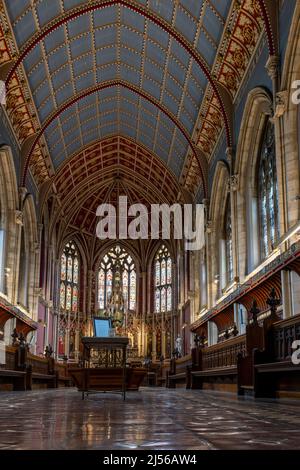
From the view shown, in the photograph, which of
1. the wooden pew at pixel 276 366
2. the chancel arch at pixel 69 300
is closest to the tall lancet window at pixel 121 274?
the chancel arch at pixel 69 300

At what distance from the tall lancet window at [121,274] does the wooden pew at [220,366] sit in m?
22.2

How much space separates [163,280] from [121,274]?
11.6ft

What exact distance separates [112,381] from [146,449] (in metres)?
9.47

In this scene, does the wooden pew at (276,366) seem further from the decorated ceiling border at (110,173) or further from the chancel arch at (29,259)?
the decorated ceiling border at (110,173)

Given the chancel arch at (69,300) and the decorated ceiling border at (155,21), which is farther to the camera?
the chancel arch at (69,300)

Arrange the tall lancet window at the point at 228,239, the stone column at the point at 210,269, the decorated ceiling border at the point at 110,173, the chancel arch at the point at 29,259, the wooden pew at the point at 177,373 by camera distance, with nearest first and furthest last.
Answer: the wooden pew at the point at 177,373
the tall lancet window at the point at 228,239
the stone column at the point at 210,269
the chancel arch at the point at 29,259
the decorated ceiling border at the point at 110,173

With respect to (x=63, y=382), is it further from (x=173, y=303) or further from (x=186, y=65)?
(x=186, y=65)

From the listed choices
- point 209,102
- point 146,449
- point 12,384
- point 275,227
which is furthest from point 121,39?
point 146,449

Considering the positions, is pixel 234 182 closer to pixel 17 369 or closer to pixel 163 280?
pixel 17 369

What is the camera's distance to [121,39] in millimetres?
24062

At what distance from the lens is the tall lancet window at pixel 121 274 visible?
41.7 m

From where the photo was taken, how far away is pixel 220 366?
635 inches

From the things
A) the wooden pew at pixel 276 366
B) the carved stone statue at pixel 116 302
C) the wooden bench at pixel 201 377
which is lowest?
the wooden bench at pixel 201 377

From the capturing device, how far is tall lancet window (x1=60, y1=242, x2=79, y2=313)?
39.3m
